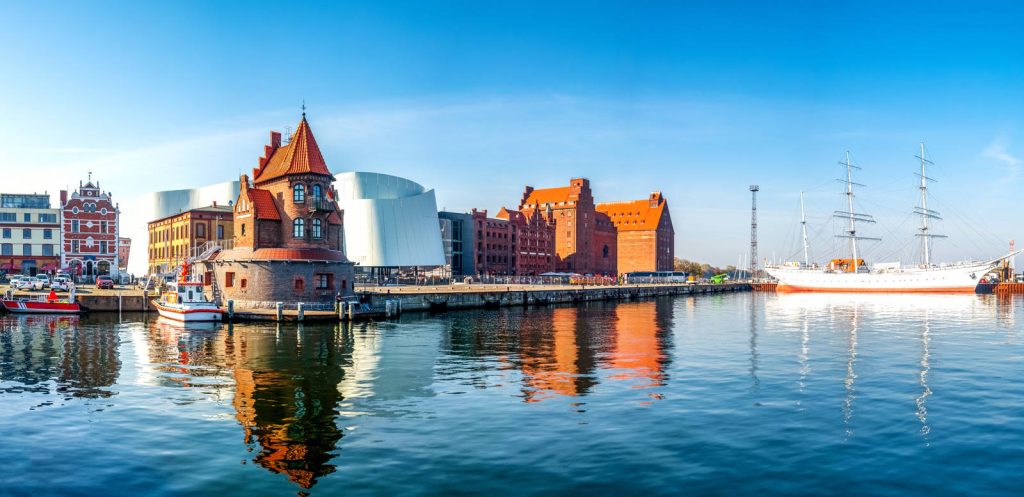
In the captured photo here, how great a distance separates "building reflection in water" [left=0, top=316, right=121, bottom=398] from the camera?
26094 mm

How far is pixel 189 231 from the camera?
304ft

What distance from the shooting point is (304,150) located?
62000mm

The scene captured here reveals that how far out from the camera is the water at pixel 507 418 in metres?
15.1

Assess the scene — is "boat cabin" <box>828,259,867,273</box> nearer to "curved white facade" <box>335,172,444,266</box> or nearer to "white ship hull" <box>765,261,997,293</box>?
"white ship hull" <box>765,261,997,293</box>

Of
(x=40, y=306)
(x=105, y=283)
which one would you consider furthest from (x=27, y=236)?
(x=40, y=306)

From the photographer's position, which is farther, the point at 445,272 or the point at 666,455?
the point at 445,272

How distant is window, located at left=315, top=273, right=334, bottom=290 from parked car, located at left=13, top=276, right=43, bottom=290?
128 ft

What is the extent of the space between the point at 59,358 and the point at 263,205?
96.3 feet

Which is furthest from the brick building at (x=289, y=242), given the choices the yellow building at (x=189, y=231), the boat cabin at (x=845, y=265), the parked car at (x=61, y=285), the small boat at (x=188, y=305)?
the boat cabin at (x=845, y=265)

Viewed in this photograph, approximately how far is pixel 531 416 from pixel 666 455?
5.20 metres

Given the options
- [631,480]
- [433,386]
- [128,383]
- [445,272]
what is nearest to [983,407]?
[631,480]

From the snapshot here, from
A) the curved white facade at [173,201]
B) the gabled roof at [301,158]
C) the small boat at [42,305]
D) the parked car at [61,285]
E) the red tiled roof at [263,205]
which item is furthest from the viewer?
the curved white facade at [173,201]

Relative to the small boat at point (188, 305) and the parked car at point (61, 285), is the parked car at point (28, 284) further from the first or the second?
the small boat at point (188, 305)

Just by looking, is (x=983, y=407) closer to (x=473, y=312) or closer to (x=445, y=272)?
(x=473, y=312)
